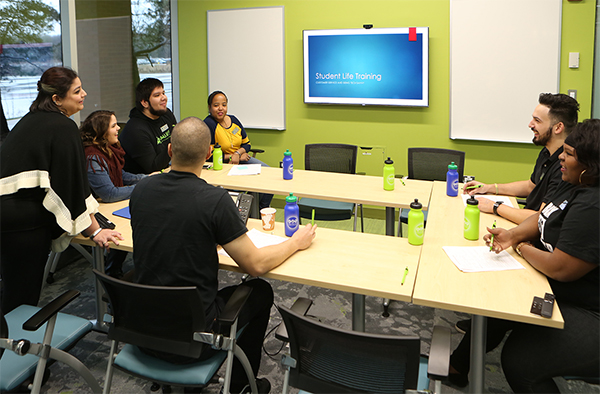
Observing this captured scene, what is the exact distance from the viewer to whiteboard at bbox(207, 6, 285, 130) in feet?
17.4

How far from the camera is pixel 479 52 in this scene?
4.56 meters

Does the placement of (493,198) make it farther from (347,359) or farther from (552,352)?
(347,359)

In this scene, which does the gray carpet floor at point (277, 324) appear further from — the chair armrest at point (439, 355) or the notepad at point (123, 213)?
the chair armrest at point (439, 355)

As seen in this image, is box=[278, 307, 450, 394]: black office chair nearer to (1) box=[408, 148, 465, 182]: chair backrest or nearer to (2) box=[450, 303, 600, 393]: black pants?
(2) box=[450, 303, 600, 393]: black pants

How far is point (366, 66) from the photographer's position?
16.4 feet

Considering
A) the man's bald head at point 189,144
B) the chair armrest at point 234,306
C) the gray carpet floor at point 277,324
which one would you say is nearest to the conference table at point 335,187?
the gray carpet floor at point 277,324

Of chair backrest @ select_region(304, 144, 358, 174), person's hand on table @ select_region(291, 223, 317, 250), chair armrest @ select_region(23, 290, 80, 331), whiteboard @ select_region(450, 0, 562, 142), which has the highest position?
whiteboard @ select_region(450, 0, 562, 142)

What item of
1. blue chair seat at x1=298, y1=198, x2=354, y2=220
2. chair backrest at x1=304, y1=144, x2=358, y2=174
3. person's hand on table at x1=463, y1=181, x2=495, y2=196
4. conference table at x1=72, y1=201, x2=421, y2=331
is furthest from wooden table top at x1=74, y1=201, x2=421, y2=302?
chair backrest at x1=304, y1=144, x2=358, y2=174

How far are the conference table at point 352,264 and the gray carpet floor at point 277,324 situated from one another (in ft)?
2.30

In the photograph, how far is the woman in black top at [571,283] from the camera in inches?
73.9

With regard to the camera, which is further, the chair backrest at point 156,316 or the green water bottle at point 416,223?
the green water bottle at point 416,223

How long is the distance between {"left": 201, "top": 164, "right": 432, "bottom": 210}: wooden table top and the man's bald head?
140cm

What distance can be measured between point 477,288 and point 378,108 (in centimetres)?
334

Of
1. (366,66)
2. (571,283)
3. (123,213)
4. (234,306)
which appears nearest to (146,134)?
(123,213)
